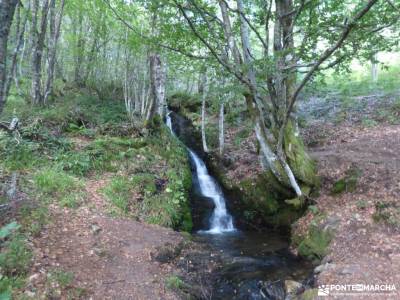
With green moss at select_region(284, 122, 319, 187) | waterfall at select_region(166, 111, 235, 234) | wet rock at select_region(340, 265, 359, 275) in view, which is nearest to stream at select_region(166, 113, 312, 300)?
waterfall at select_region(166, 111, 235, 234)

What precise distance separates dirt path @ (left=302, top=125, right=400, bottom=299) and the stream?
0.89m

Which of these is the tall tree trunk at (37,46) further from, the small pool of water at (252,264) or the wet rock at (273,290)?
the wet rock at (273,290)

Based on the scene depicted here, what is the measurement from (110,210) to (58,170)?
2.10 metres

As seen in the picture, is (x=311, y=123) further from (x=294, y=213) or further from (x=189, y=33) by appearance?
(x=189, y=33)

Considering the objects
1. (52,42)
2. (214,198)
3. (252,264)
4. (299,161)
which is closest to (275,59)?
(299,161)

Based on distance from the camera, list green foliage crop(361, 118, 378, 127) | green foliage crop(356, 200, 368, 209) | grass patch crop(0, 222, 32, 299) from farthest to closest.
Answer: green foliage crop(361, 118, 378, 127) < green foliage crop(356, 200, 368, 209) < grass patch crop(0, 222, 32, 299)

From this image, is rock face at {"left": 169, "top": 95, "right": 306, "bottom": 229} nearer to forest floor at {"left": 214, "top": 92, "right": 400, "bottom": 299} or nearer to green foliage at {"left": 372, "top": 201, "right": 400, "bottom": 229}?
forest floor at {"left": 214, "top": 92, "right": 400, "bottom": 299}

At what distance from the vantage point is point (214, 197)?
430 inches

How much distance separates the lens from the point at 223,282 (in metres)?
5.94

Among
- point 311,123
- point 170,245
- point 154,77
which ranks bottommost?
point 170,245

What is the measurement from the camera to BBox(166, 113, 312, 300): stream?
575 centimetres

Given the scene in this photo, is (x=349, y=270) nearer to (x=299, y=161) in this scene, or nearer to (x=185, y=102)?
(x=299, y=161)

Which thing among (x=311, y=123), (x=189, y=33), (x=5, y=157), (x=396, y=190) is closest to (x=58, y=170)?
(x=5, y=157)

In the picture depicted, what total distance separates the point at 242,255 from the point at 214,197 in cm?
373
